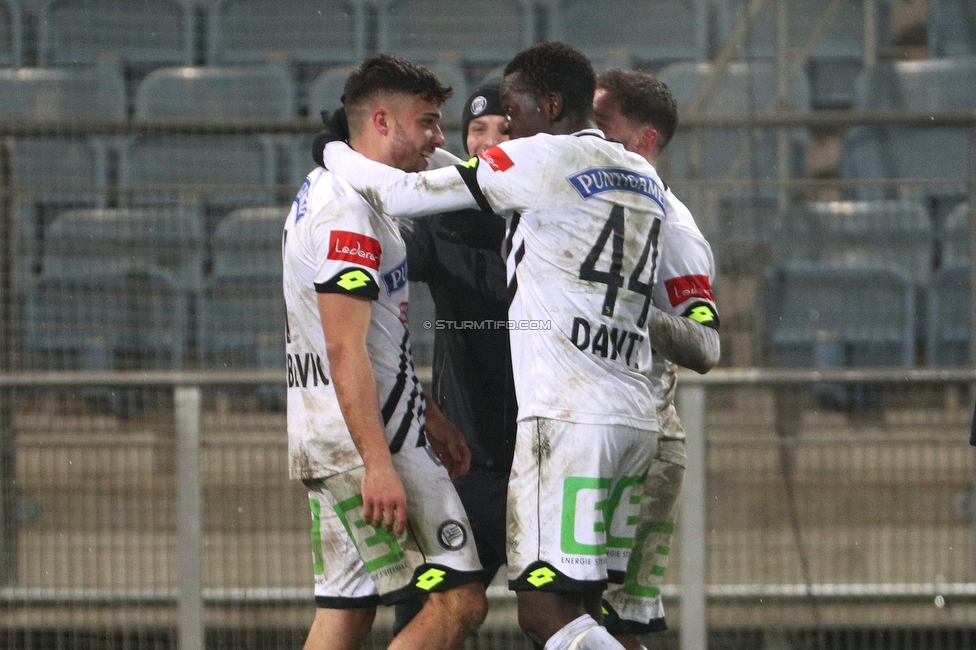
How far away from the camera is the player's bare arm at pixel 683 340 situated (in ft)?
11.4

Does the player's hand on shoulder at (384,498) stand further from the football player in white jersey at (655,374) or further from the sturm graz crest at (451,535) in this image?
the football player in white jersey at (655,374)

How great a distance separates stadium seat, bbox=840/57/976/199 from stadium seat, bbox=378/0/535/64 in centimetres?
220

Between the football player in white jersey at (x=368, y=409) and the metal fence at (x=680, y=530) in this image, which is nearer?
the football player in white jersey at (x=368, y=409)

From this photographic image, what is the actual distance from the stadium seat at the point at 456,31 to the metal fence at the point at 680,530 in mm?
2225

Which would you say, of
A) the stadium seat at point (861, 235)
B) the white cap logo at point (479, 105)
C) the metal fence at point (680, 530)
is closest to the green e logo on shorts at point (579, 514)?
the white cap logo at point (479, 105)

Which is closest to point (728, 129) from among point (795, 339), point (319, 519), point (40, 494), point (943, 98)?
point (795, 339)

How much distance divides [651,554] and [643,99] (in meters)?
1.49

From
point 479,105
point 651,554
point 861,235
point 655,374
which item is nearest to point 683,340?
point 655,374

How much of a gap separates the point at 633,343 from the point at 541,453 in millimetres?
412

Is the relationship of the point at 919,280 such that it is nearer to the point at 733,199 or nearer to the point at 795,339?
the point at 795,339

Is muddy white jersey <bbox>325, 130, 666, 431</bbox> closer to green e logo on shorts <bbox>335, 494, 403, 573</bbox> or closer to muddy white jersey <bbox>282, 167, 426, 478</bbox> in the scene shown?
muddy white jersey <bbox>282, 167, 426, 478</bbox>

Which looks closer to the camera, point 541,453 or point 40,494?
point 541,453

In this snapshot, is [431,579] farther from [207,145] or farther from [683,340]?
[207,145]

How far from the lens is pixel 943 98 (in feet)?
23.8
